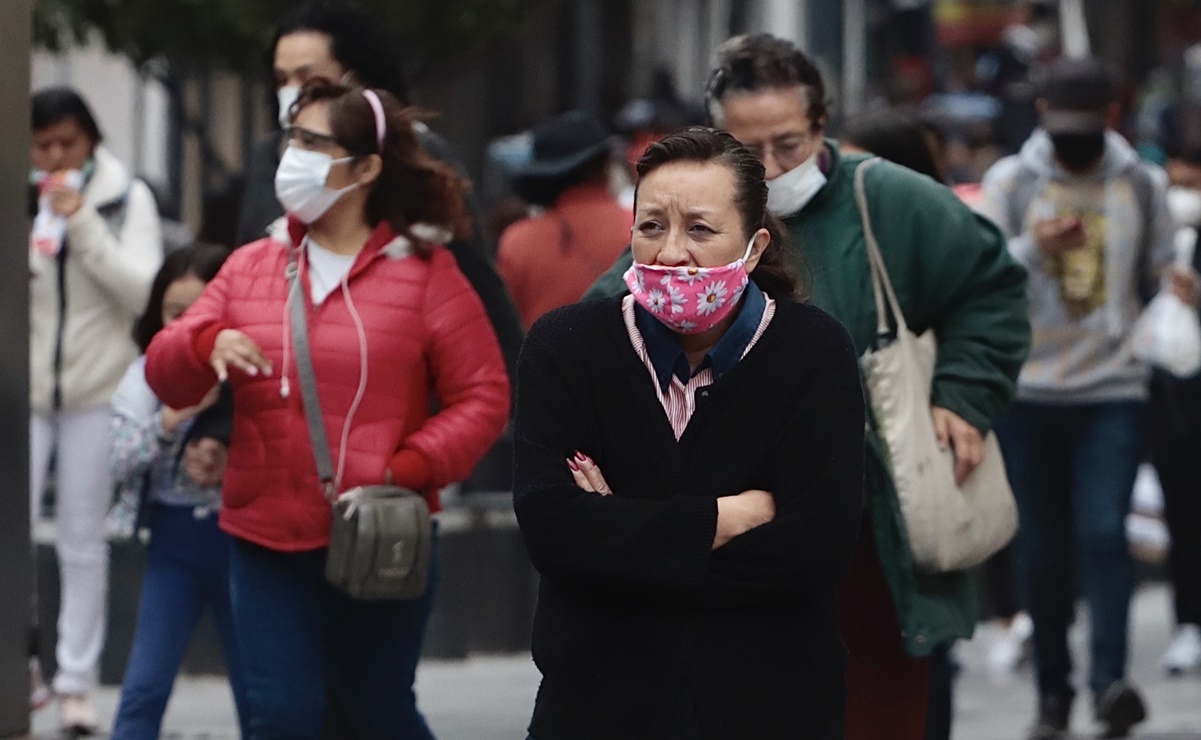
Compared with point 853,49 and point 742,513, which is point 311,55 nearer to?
point 742,513

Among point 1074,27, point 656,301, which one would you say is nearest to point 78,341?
point 656,301

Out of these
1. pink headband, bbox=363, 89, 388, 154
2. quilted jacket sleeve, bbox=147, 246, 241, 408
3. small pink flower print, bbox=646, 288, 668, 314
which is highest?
pink headband, bbox=363, 89, 388, 154

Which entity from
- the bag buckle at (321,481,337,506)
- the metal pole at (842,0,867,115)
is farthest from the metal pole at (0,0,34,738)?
the metal pole at (842,0,867,115)

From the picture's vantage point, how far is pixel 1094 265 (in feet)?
27.1

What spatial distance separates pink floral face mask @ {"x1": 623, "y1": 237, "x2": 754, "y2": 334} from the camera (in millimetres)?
3891

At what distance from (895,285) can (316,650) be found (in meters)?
1.48

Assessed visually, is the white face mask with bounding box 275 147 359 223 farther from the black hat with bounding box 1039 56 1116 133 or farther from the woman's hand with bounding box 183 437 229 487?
the black hat with bounding box 1039 56 1116 133

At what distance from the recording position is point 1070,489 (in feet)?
27.0

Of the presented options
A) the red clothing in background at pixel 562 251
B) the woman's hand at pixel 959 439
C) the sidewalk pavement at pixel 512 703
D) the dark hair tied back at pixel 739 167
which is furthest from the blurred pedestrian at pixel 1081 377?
the dark hair tied back at pixel 739 167

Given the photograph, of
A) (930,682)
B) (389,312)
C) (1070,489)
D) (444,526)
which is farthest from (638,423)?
(444,526)

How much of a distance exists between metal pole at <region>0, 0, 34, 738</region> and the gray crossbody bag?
0.70m

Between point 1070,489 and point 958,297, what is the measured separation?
9.12ft

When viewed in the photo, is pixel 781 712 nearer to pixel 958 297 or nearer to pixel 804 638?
pixel 804 638

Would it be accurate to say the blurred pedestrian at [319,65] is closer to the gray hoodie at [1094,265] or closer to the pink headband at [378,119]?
the pink headband at [378,119]
